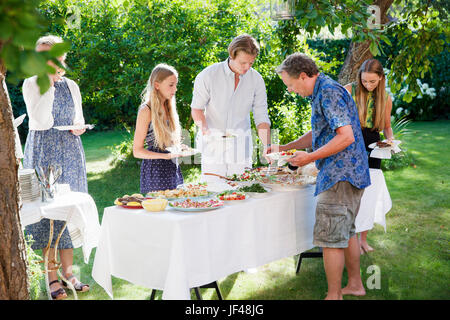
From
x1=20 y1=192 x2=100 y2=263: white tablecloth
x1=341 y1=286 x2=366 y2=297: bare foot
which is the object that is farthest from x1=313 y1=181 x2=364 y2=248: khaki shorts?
x1=20 y1=192 x2=100 y2=263: white tablecloth

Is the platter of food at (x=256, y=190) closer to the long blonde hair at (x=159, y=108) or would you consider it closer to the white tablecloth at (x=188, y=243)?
the white tablecloth at (x=188, y=243)

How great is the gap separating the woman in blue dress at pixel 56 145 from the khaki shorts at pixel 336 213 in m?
1.91

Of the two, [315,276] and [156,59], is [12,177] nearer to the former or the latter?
[315,276]

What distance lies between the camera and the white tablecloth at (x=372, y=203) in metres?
4.12

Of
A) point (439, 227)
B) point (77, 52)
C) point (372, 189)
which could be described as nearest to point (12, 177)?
point (372, 189)

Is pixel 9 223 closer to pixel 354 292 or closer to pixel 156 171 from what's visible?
pixel 156 171

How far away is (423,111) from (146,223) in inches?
A: 461

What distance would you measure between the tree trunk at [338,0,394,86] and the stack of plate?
14.4ft

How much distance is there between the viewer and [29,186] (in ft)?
10.3

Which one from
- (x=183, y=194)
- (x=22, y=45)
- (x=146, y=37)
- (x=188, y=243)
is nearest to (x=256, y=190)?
(x=183, y=194)

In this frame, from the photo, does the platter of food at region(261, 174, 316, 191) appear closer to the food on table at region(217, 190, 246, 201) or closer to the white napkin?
the food on table at region(217, 190, 246, 201)

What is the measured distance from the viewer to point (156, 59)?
25.4ft

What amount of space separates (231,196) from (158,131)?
3.01 ft

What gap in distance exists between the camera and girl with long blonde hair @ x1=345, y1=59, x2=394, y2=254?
13.6 feet
